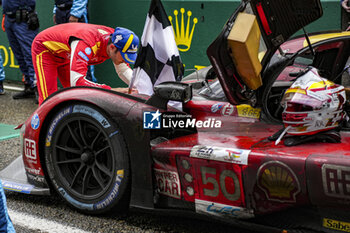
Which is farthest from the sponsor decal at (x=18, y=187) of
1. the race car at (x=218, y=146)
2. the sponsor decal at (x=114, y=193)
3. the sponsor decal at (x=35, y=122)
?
the sponsor decal at (x=114, y=193)

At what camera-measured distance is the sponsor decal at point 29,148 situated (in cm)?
368

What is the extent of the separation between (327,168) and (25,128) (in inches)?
89.0

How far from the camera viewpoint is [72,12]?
7.52m

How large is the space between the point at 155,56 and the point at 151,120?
2.44 ft

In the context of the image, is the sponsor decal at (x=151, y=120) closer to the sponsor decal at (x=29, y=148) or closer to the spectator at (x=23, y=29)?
the sponsor decal at (x=29, y=148)

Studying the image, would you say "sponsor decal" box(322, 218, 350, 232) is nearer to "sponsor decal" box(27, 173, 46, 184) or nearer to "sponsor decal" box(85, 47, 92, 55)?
"sponsor decal" box(27, 173, 46, 184)

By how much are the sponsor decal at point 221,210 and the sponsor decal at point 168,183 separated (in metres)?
0.16

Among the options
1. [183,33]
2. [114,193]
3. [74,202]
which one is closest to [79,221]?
[74,202]

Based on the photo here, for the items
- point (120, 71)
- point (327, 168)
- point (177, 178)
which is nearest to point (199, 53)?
point (120, 71)

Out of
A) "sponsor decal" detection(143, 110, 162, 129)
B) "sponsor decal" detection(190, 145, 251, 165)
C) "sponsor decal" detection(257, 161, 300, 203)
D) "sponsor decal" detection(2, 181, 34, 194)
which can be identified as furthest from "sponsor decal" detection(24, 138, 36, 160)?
"sponsor decal" detection(257, 161, 300, 203)

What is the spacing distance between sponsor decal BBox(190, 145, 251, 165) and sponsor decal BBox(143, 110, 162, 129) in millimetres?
342

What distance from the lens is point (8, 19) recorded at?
811cm

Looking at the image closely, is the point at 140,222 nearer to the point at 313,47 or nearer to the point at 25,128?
the point at 25,128

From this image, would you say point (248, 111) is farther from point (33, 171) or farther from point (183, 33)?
point (183, 33)
